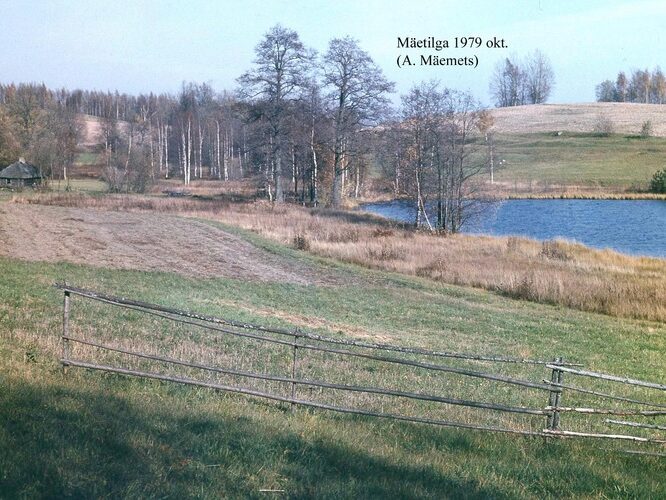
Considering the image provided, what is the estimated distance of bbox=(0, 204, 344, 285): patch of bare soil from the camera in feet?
84.5

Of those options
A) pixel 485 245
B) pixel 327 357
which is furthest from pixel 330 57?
pixel 327 357

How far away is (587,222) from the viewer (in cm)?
5150

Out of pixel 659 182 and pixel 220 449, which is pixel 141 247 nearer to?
pixel 220 449

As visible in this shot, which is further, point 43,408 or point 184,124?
point 184,124

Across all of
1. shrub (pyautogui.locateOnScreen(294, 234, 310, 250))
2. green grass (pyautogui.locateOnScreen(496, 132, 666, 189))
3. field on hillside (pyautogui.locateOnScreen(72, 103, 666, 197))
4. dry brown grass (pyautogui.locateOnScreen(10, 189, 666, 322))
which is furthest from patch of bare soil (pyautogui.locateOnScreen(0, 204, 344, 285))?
green grass (pyautogui.locateOnScreen(496, 132, 666, 189))

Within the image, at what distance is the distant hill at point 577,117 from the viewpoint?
99812mm

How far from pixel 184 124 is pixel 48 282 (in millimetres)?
81995

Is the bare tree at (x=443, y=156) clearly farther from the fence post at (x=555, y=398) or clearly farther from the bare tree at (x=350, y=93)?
the fence post at (x=555, y=398)

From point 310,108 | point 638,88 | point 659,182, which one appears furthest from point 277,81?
point 638,88

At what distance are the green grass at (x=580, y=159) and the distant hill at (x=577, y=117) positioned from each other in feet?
11.8

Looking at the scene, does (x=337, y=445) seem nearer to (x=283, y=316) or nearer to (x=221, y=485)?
(x=221, y=485)

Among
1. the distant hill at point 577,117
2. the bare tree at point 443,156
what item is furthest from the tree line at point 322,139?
the distant hill at point 577,117

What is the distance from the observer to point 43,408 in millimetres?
6625

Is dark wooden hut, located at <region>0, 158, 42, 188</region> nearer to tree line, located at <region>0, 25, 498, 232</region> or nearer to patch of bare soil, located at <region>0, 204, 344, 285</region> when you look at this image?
tree line, located at <region>0, 25, 498, 232</region>
